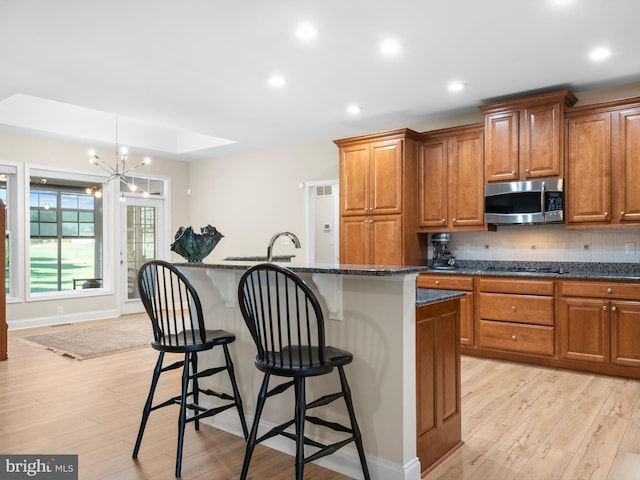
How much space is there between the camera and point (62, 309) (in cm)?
668

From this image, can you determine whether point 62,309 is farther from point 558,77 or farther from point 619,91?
point 619,91

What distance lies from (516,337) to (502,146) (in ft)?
6.09

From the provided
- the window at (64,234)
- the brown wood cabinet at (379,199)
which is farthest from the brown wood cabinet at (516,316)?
the window at (64,234)

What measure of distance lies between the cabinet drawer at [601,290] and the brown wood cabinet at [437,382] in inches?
81.1

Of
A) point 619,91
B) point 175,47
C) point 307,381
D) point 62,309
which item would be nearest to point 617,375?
point 619,91

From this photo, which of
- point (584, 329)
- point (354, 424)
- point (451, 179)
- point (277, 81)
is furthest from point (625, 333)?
point (277, 81)

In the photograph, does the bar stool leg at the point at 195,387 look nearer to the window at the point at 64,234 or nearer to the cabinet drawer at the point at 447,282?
the cabinet drawer at the point at 447,282

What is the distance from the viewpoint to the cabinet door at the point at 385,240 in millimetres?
5152

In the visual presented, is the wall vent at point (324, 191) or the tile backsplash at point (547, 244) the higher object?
the wall vent at point (324, 191)

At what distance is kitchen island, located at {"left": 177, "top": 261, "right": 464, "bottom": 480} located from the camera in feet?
7.08

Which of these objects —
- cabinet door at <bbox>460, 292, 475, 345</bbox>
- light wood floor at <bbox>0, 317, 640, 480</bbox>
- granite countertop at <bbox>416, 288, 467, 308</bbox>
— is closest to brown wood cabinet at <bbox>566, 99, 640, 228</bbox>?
cabinet door at <bbox>460, 292, 475, 345</bbox>

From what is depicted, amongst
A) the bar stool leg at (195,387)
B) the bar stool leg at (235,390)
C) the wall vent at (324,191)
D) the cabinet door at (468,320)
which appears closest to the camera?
the bar stool leg at (235,390)

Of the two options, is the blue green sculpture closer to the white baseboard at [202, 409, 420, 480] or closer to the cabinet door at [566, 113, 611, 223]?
the white baseboard at [202, 409, 420, 480]

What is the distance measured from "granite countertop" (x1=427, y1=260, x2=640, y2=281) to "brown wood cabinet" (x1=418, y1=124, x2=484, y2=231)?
0.53 m
